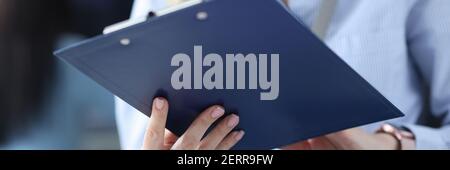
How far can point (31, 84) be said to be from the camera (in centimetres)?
98

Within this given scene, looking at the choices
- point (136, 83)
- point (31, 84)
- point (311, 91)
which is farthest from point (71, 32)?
point (311, 91)

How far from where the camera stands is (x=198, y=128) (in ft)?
2.18

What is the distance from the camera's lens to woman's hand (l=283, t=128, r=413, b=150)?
0.74 metres

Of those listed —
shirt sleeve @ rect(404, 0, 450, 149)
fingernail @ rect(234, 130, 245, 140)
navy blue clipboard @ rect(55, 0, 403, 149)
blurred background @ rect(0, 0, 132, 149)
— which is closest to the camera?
navy blue clipboard @ rect(55, 0, 403, 149)

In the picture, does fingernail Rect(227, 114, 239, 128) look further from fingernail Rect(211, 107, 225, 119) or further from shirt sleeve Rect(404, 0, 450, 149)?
shirt sleeve Rect(404, 0, 450, 149)

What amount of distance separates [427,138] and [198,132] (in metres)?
Answer: 0.33

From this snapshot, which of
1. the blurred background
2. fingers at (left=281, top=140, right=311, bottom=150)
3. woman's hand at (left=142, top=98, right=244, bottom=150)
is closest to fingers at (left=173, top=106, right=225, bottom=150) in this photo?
woman's hand at (left=142, top=98, right=244, bottom=150)

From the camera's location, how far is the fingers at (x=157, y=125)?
0.64 metres

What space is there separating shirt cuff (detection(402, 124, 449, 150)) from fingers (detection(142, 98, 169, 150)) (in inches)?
13.6

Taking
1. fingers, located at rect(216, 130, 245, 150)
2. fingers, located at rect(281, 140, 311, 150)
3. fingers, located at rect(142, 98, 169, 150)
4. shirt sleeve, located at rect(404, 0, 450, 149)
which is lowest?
fingers, located at rect(281, 140, 311, 150)

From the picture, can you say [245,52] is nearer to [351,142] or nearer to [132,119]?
[351,142]

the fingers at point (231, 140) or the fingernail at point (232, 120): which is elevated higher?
the fingernail at point (232, 120)

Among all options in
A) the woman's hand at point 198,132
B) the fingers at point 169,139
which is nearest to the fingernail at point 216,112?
the woman's hand at point 198,132

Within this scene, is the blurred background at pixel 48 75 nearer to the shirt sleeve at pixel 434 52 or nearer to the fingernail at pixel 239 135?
the fingernail at pixel 239 135
